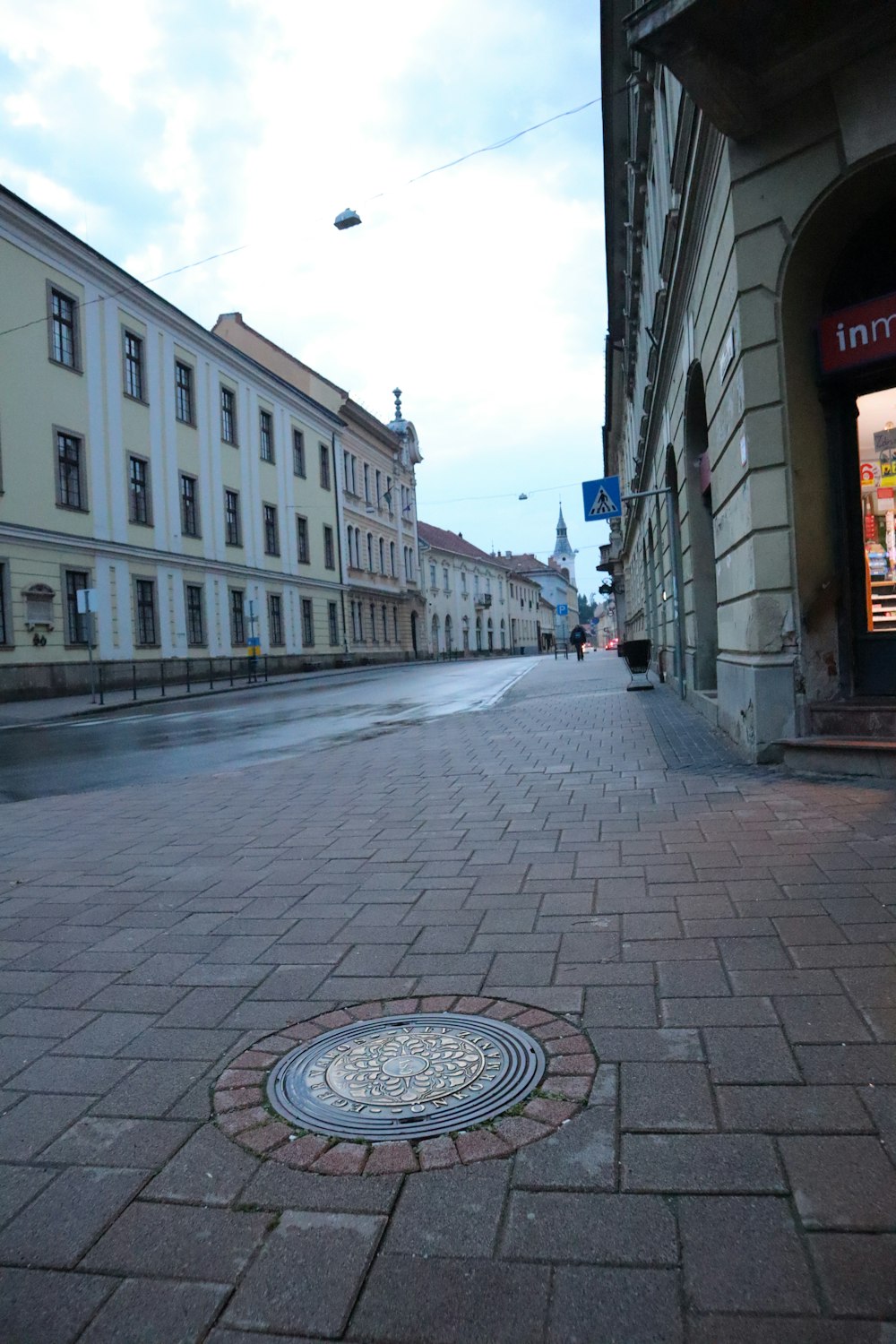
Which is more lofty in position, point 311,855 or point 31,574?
point 31,574

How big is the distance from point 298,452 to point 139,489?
15381mm

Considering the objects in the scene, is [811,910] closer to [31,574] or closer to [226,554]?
[31,574]

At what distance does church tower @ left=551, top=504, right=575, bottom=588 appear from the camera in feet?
521

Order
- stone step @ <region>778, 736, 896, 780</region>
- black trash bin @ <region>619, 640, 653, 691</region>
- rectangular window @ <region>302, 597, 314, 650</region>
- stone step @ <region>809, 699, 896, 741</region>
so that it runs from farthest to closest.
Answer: rectangular window @ <region>302, 597, 314, 650</region> < black trash bin @ <region>619, 640, 653, 691</region> < stone step @ <region>809, 699, 896, 741</region> < stone step @ <region>778, 736, 896, 780</region>

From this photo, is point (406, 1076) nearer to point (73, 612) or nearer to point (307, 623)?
point (73, 612)

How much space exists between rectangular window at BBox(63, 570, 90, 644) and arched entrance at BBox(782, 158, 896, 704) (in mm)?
23539

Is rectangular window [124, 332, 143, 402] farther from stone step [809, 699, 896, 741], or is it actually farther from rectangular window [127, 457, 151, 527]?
Answer: stone step [809, 699, 896, 741]

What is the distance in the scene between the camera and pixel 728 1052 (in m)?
2.74

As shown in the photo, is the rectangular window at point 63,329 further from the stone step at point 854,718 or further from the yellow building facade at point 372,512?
the stone step at point 854,718

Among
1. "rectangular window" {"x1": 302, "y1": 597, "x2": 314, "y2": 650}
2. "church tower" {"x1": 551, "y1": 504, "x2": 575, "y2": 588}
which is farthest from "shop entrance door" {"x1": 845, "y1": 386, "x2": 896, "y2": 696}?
"church tower" {"x1": 551, "y1": 504, "x2": 575, "y2": 588}

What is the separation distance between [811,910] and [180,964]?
2.58 meters

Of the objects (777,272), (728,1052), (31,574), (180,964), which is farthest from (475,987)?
(31,574)

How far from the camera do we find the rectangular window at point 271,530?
42.3 m

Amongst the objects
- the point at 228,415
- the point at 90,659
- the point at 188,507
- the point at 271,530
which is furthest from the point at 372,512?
the point at 90,659
